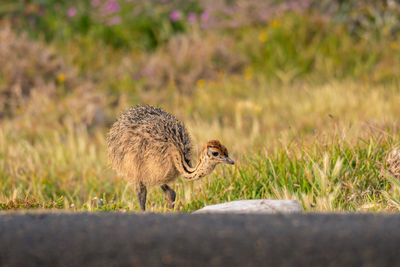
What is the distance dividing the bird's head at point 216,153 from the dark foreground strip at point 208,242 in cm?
114

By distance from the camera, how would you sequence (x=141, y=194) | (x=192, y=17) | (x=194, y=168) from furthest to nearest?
1. (x=192, y=17)
2. (x=141, y=194)
3. (x=194, y=168)

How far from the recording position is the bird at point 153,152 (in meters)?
4.81

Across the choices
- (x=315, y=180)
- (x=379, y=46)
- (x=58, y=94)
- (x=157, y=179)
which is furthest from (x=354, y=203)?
(x=379, y=46)

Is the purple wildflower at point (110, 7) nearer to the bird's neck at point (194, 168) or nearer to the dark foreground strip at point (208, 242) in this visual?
the bird's neck at point (194, 168)

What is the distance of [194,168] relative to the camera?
469cm

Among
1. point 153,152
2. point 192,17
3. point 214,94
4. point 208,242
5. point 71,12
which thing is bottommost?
point 208,242

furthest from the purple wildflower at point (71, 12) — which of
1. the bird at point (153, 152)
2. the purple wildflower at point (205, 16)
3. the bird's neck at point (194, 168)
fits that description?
the bird's neck at point (194, 168)

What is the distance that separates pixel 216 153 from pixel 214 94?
21.0 ft

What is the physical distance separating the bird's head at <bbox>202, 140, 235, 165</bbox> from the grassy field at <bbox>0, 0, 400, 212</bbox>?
64 centimetres

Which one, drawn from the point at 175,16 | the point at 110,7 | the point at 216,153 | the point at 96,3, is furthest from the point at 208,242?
the point at 96,3

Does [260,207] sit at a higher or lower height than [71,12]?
lower

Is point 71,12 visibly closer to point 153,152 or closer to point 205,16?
point 205,16

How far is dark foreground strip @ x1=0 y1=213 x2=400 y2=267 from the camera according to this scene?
9.46ft

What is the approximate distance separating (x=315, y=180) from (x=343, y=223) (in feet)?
6.24
